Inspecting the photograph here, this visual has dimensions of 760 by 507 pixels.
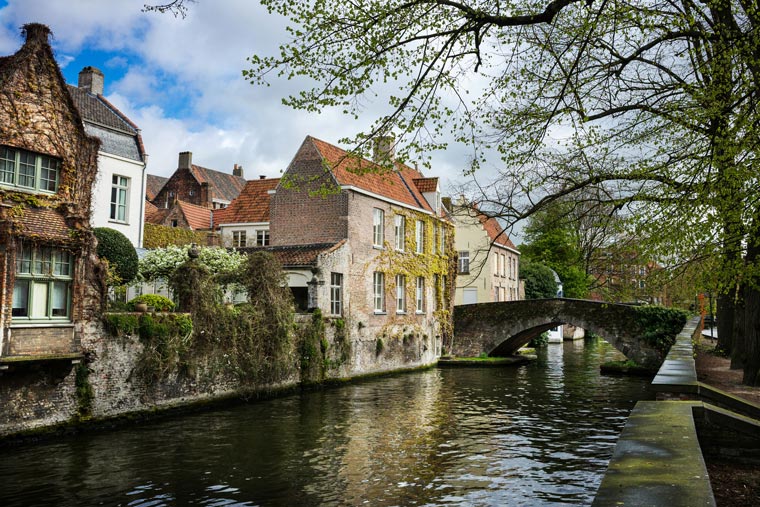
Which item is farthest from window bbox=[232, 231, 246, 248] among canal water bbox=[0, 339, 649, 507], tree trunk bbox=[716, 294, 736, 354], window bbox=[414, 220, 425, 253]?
tree trunk bbox=[716, 294, 736, 354]

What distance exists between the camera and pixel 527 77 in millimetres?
10633

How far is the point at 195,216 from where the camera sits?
118 ft

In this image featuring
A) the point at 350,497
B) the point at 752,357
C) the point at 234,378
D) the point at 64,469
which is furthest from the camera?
the point at 234,378

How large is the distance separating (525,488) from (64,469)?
703 centimetres

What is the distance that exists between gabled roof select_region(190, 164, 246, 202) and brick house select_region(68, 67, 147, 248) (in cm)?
2368

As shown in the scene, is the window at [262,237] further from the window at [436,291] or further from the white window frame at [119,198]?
the window at [436,291]

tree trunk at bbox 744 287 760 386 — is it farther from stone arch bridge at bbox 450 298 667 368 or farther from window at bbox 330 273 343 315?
stone arch bridge at bbox 450 298 667 368

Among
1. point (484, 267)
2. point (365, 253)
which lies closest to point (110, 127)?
point (365, 253)

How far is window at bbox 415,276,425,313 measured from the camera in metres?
28.1

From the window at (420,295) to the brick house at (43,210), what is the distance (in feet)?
52.3

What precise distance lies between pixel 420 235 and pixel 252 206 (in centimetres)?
728

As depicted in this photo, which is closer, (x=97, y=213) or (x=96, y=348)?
(x=96, y=348)

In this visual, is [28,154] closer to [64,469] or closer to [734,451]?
[64,469]

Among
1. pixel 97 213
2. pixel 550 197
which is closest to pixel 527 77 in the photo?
pixel 550 197
